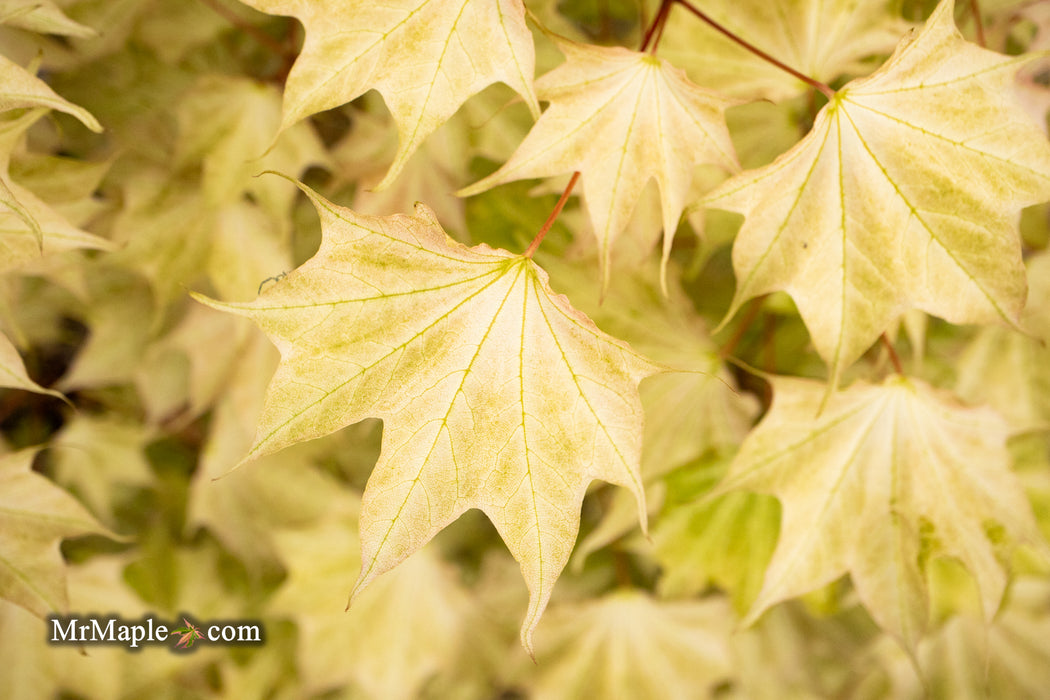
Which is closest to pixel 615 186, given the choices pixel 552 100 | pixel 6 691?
pixel 552 100

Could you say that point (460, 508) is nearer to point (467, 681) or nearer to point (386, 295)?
point (386, 295)

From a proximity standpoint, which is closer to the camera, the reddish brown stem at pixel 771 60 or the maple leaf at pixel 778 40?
the reddish brown stem at pixel 771 60

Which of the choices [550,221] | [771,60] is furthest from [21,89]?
[771,60]

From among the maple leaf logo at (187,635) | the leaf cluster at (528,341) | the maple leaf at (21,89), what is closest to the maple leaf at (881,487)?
the leaf cluster at (528,341)

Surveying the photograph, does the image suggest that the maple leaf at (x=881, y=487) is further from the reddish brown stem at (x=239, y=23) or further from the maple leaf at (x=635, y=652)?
the reddish brown stem at (x=239, y=23)

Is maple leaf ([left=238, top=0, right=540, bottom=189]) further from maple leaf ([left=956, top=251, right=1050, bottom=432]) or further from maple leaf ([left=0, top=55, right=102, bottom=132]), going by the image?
maple leaf ([left=956, top=251, right=1050, bottom=432])

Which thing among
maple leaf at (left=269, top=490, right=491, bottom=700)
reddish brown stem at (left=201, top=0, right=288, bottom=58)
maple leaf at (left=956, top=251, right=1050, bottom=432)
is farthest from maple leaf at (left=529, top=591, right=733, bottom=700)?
reddish brown stem at (left=201, top=0, right=288, bottom=58)
